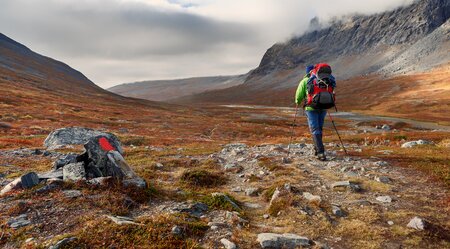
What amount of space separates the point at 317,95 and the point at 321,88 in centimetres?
37

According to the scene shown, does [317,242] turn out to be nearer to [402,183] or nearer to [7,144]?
[402,183]

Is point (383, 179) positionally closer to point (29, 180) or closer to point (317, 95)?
point (317, 95)

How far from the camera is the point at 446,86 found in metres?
156

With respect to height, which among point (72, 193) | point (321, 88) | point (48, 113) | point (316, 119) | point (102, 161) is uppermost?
point (321, 88)

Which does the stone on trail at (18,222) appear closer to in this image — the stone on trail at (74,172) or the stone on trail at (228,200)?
the stone on trail at (74,172)

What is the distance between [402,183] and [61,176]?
35.9ft

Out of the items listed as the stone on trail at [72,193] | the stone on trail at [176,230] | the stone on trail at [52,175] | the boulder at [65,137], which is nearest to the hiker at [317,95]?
the stone on trail at [176,230]

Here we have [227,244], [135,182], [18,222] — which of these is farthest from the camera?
[135,182]

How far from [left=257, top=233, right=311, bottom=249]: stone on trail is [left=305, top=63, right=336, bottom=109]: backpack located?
8.04m

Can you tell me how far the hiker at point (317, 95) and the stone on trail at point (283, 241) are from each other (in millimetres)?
8044

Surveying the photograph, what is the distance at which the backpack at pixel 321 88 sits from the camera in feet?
45.7

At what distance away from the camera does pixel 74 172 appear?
10.6 meters

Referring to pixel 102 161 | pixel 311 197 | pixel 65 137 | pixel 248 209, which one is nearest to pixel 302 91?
pixel 311 197

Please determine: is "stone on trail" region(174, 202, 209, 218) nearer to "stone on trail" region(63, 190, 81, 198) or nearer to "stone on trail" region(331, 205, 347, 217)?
"stone on trail" region(63, 190, 81, 198)
